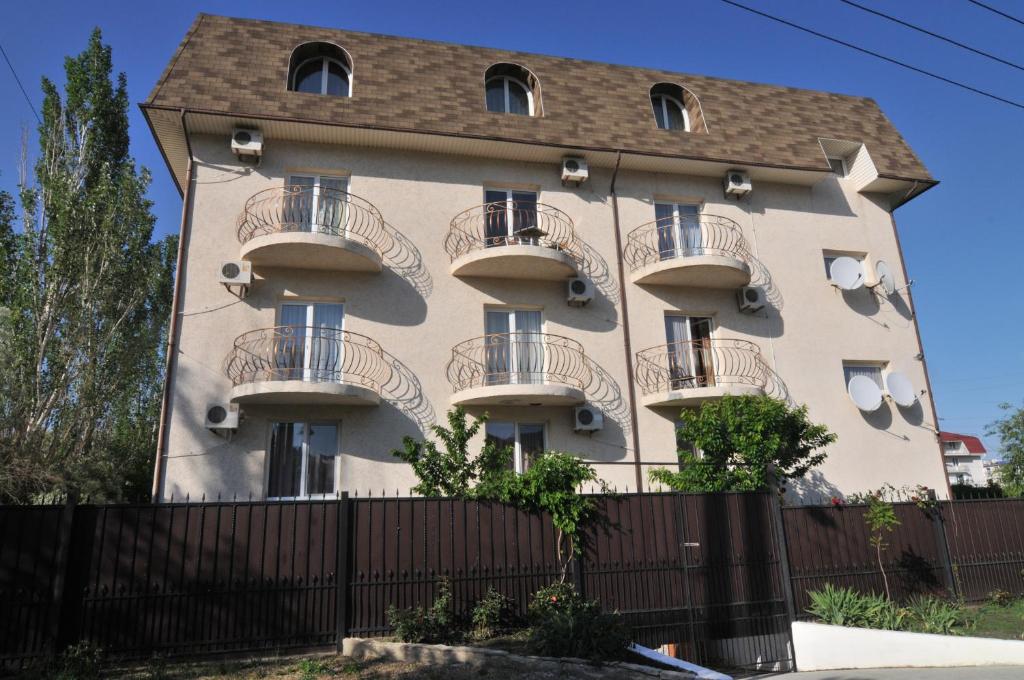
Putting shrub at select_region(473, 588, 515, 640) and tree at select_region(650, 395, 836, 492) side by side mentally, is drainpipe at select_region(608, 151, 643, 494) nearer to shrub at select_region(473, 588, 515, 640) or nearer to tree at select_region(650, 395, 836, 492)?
tree at select_region(650, 395, 836, 492)

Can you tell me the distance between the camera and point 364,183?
12148 mm

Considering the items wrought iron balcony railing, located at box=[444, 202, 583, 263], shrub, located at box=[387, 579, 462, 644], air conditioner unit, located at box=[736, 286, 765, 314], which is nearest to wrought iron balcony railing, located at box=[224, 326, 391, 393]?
wrought iron balcony railing, located at box=[444, 202, 583, 263]

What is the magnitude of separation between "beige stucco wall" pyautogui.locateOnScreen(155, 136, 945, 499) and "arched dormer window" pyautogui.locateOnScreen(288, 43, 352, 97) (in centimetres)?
160

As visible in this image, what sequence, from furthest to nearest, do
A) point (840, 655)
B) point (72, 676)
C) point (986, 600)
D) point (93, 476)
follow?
point (93, 476)
point (986, 600)
point (840, 655)
point (72, 676)

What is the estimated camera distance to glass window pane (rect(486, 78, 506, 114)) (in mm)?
13727

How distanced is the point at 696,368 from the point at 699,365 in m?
0.13

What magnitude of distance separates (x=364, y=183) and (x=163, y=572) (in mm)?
7693

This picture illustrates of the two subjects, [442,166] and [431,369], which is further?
[442,166]

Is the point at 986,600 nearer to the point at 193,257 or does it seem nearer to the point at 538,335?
the point at 538,335

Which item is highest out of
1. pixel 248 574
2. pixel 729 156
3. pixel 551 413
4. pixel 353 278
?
pixel 729 156

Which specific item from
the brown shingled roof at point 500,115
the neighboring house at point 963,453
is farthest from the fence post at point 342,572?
the neighboring house at point 963,453

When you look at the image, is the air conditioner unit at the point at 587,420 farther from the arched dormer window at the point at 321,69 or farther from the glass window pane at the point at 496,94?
the arched dormer window at the point at 321,69

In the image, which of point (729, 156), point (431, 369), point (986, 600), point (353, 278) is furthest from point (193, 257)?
point (986, 600)

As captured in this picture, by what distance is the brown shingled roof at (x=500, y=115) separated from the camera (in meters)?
11.8
